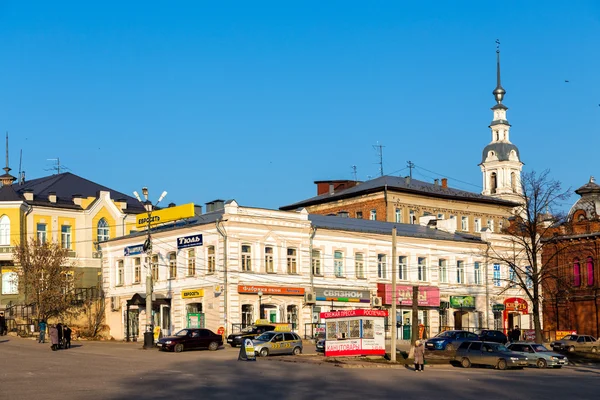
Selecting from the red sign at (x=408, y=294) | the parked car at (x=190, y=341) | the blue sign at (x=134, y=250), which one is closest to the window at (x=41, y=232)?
the blue sign at (x=134, y=250)

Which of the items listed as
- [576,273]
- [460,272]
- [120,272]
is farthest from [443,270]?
[120,272]

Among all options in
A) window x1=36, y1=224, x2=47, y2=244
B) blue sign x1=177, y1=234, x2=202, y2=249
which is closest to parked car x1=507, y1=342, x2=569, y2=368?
blue sign x1=177, y1=234, x2=202, y2=249

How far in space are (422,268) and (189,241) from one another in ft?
65.4

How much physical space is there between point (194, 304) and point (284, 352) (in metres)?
15.5

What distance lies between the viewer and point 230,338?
194 ft

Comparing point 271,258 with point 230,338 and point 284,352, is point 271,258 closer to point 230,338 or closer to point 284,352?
point 230,338

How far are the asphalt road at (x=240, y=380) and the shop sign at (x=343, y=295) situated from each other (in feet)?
66.4

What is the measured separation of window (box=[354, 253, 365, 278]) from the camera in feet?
240

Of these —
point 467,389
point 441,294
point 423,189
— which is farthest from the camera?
point 423,189

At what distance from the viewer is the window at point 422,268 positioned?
77250mm

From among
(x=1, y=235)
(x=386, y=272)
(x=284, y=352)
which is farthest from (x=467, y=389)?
(x=1, y=235)

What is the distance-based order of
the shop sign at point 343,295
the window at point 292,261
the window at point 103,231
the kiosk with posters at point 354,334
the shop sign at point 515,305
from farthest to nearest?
1. the window at point 103,231
2. the shop sign at point 515,305
3. the shop sign at point 343,295
4. the window at point 292,261
5. the kiosk with posters at point 354,334

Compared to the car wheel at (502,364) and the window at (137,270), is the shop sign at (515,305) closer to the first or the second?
the window at (137,270)

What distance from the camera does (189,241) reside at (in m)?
67.4
